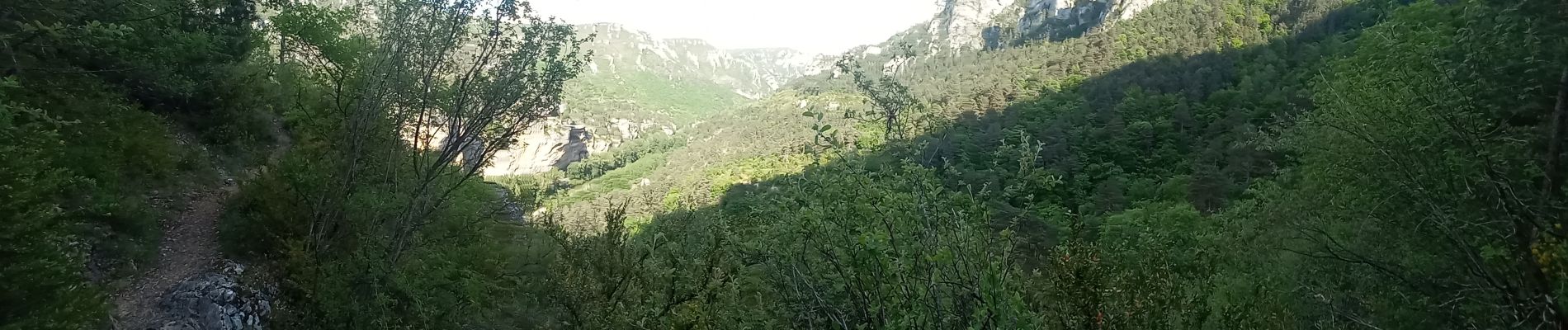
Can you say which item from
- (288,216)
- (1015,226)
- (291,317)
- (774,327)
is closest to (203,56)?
(288,216)

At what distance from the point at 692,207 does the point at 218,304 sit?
25.9 ft

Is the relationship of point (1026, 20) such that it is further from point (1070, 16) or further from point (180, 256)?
point (180, 256)

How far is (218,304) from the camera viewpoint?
377 inches

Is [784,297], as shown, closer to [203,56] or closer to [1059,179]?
[1059,179]

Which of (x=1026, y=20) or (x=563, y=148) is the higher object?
(x=1026, y=20)

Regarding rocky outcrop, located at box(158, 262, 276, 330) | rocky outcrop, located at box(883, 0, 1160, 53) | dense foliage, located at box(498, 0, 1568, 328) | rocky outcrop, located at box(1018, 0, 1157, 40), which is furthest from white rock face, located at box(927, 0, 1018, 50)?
rocky outcrop, located at box(158, 262, 276, 330)

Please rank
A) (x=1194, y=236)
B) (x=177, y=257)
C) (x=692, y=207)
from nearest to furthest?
Result: (x=177, y=257), (x=692, y=207), (x=1194, y=236)

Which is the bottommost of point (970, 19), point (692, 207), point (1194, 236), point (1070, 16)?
point (1194, 236)

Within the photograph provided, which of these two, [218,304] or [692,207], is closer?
[218,304]

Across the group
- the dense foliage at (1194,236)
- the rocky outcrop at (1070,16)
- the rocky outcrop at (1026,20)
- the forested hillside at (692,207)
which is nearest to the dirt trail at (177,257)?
the forested hillside at (692,207)

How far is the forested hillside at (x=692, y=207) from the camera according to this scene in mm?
4523

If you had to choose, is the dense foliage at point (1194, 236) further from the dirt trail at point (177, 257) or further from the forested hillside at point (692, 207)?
the dirt trail at point (177, 257)

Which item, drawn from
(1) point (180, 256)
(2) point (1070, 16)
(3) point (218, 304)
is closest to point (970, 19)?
(2) point (1070, 16)

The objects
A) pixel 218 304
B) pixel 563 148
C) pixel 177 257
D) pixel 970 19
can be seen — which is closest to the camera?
pixel 218 304
